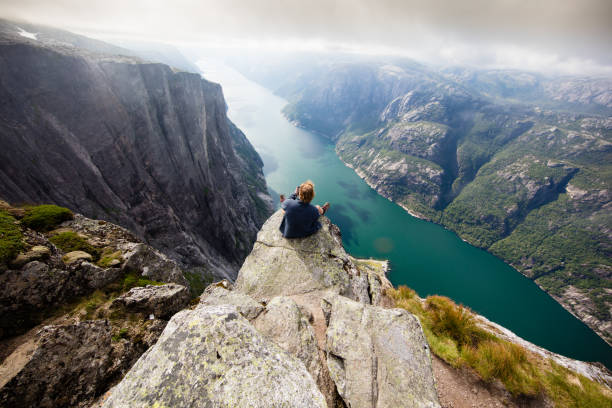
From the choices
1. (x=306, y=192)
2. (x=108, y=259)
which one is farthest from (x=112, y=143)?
(x=306, y=192)

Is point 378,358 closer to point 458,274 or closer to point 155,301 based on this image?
point 155,301

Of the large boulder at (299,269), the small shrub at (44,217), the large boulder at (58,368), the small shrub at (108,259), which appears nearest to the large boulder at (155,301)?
the large boulder at (58,368)

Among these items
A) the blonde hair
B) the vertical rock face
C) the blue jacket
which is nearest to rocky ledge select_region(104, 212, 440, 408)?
the blue jacket

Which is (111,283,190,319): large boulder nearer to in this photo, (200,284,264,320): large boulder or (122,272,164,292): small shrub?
(200,284,264,320): large boulder

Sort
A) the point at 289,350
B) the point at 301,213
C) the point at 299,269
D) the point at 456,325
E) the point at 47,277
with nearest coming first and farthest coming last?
the point at 289,350, the point at 47,277, the point at 456,325, the point at 301,213, the point at 299,269

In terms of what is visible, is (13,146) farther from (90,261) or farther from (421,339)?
(421,339)

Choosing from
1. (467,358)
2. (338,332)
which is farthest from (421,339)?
(338,332)
